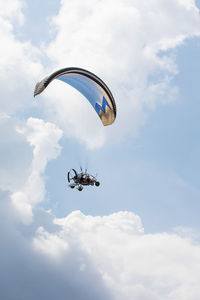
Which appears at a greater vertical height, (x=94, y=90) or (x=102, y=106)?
(x=102, y=106)

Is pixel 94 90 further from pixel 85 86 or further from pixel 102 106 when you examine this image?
pixel 102 106

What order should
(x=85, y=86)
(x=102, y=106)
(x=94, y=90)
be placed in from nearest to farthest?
(x=94, y=90)
(x=85, y=86)
(x=102, y=106)

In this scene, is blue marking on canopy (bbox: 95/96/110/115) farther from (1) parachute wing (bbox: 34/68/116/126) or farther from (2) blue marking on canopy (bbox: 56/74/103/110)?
(2) blue marking on canopy (bbox: 56/74/103/110)

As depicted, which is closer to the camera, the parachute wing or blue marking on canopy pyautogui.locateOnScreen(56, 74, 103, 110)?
the parachute wing

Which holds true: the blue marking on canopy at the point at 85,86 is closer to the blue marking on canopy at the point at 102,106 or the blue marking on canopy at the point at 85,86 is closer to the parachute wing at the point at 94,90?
the parachute wing at the point at 94,90

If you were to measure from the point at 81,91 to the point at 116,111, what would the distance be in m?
5.70

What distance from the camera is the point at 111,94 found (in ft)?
164

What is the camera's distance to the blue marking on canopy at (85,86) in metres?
47.9

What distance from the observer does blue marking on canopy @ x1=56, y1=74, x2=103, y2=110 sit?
47.9m

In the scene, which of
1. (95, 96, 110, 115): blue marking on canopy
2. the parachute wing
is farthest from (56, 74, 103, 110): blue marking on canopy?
(95, 96, 110, 115): blue marking on canopy

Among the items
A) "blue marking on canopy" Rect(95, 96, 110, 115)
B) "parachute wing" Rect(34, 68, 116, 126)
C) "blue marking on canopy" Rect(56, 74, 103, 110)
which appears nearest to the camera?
"parachute wing" Rect(34, 68, 116, 126)

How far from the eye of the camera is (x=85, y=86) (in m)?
50.1

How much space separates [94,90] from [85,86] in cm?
129

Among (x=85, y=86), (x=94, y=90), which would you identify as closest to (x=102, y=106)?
(x=94, y=90)
